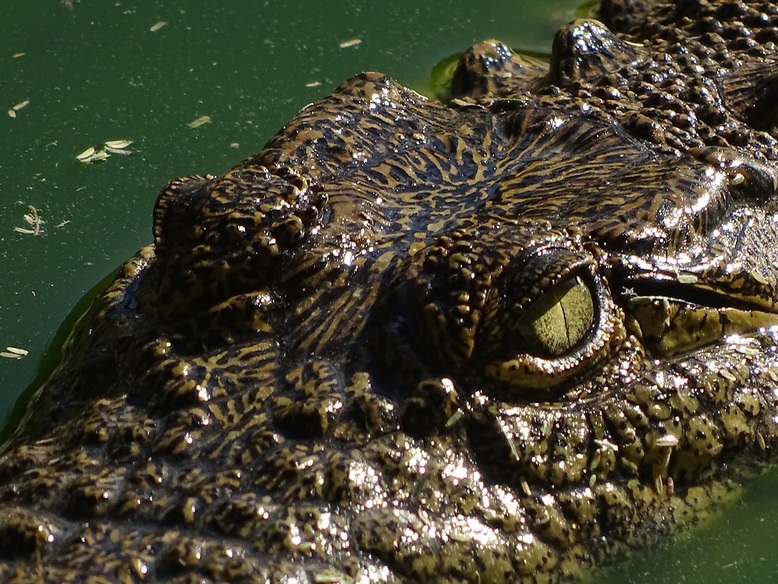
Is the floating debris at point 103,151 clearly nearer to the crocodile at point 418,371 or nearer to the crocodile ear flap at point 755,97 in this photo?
the crocodile at point 418,371

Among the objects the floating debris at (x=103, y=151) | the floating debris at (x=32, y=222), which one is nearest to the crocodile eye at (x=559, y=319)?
the floating debris at (x=32, y=222)

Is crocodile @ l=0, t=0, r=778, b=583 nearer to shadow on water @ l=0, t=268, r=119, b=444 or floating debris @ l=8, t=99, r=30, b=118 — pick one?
shadow on water @ l=0, t=268, r=119, b=444

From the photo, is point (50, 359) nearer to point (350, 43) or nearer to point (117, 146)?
point (117, 146)

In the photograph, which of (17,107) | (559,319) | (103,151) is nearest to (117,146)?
(103,151)

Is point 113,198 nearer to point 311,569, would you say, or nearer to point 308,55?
point 308,55

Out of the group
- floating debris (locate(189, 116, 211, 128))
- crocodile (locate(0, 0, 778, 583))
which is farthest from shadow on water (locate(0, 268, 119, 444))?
floating debris (locate(189, 116, 211, 128))
